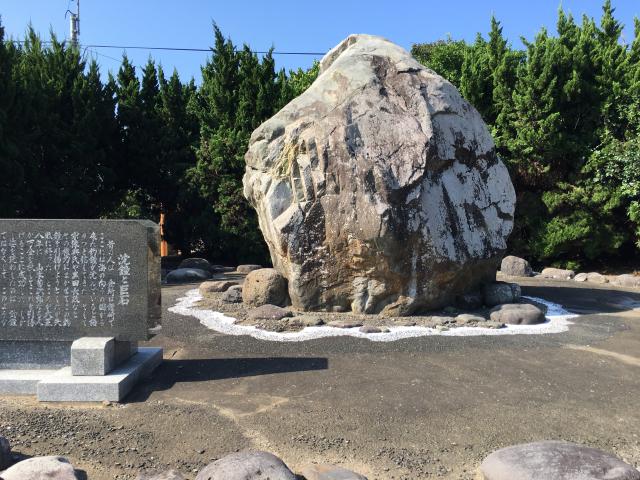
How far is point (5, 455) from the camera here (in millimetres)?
3354

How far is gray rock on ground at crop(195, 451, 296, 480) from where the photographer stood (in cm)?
300

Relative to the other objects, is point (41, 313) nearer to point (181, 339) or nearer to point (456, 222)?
point (181, 339)

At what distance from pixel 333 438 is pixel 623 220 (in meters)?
13.5

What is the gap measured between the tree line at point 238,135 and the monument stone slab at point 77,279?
27.4 feet

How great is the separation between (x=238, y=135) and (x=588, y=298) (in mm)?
9911

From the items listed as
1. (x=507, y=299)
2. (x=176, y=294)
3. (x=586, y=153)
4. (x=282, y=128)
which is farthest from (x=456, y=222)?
(x=586, y=153)

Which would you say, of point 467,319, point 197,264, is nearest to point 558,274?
point 467,319

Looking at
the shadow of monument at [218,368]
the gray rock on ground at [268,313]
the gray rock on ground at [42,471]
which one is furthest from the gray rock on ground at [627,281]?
the gray rock on ground at [42,471]

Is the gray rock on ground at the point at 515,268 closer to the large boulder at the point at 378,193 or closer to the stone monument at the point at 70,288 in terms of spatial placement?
the large boulder at the point at 378,193

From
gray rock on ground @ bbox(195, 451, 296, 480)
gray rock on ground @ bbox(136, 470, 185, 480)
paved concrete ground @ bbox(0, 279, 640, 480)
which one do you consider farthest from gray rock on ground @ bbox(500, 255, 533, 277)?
gray rock on ground @ bbox(136, 470, 185, 480)

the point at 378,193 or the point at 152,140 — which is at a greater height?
the point at 152,140

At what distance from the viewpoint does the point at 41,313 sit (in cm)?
502

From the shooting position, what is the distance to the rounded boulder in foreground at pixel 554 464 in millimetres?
2979

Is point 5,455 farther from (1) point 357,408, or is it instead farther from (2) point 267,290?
(2) point 267,290
